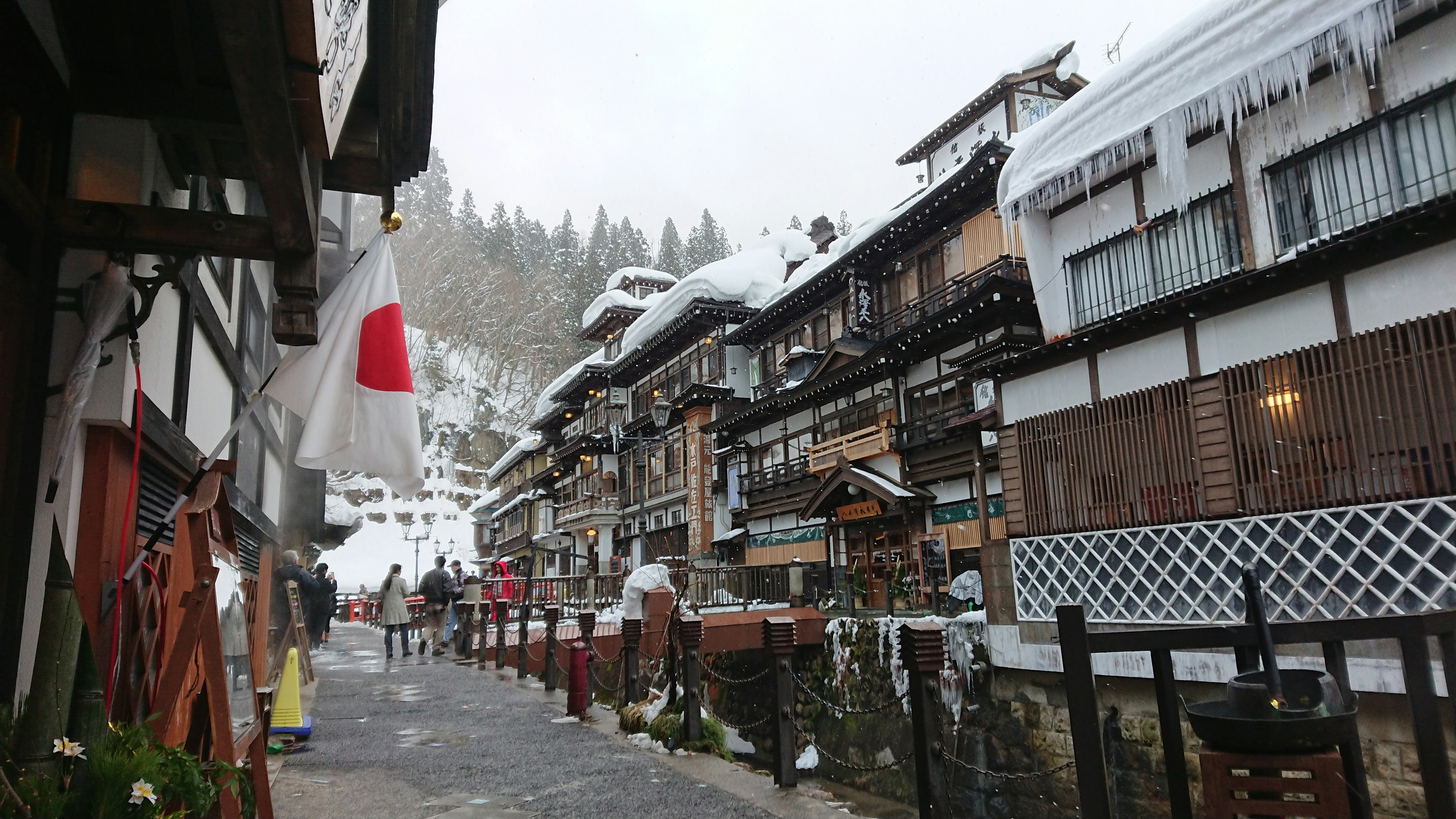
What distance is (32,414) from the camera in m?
3.65

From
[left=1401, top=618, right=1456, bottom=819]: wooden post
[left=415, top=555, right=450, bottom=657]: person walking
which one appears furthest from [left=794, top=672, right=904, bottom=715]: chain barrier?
[left=415, top=555, right=450, bottom=657]: person walking

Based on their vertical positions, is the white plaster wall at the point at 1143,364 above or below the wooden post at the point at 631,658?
above

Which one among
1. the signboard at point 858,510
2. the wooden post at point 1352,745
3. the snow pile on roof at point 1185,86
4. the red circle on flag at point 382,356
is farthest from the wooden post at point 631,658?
the signboard at point 858,510

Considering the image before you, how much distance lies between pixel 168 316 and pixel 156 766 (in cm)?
300

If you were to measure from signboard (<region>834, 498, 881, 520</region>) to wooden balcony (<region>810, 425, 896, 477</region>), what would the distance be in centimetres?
138

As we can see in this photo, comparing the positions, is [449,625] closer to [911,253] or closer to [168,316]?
[911,253]

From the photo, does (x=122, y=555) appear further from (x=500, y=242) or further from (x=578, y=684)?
(x=500, y=242)

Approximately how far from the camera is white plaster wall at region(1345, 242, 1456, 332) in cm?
988

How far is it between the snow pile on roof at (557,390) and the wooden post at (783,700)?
41416mm

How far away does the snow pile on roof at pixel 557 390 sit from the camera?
168ft

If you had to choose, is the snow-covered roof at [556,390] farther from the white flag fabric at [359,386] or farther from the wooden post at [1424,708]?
the wooden post at [1424,708]

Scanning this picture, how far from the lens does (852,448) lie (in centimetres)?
2494

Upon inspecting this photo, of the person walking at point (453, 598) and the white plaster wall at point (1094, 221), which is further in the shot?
the person walking at point (453, 598)

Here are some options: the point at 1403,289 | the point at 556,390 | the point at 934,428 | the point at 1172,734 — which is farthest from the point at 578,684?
the point at 556,390
